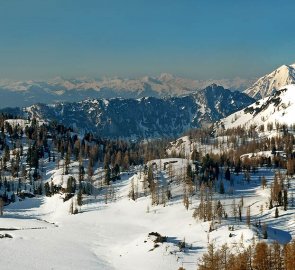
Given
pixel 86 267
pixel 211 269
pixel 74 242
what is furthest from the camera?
pixel 74 242

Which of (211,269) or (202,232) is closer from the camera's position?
(211,269)

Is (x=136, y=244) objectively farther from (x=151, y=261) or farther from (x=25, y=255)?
(x=25, y=255)

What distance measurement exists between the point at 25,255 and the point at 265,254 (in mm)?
81648

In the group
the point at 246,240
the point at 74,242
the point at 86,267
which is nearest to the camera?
the point at 86,267

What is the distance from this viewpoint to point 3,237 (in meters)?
182

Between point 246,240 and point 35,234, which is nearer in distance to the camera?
point 246,240

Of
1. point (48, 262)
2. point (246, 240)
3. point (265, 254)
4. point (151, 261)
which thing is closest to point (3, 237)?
point (48, 262)

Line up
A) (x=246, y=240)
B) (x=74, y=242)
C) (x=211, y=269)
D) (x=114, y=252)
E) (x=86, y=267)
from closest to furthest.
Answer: (x=211, y=269)
(x=86, y=267)
(x=246, y=240)
(x=114, y=252)
(x=74, y=242)

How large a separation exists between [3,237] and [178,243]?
6973 centimetres

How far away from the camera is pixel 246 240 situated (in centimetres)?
15975

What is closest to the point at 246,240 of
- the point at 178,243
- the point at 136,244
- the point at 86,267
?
the point at 178,243

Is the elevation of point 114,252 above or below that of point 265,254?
below

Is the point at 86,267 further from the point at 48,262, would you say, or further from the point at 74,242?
the point at 74,242

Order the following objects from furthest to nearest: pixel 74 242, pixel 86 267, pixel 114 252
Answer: pixel 74 242 → pixel 114 252 → pixel 86 267
